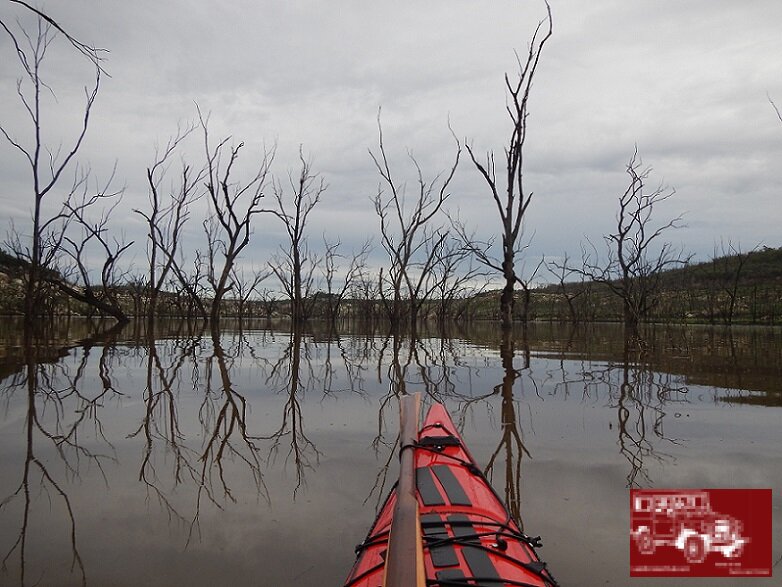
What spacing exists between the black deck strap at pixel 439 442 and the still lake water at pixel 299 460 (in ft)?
1.05

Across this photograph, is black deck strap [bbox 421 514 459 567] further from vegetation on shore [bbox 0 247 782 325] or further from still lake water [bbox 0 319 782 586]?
vegetation on shore [bbox 0 247 782 325]

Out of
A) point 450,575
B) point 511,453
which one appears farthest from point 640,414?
point 450,575

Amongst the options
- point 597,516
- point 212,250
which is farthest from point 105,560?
point 212,250

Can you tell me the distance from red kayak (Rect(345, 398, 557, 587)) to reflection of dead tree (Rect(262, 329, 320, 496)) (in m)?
0.89

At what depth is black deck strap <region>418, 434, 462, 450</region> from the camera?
2809 millimetres

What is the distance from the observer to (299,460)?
10.7 ft

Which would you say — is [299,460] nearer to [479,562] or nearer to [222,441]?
[222,441]

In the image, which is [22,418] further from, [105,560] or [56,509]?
[105,560]

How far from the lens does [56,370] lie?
6719mm

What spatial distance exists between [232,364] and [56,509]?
5.49 metres

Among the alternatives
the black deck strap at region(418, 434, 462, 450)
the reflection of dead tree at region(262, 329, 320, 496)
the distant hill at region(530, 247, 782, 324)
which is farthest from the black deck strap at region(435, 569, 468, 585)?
the distant hill at region(530, 247, 782, 324)

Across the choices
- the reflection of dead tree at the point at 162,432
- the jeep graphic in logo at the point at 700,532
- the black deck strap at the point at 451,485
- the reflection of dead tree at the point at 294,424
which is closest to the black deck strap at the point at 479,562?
the black deck strap at the point at 451,485

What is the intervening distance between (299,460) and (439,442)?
965 mm

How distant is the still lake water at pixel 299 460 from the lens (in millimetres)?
2088
